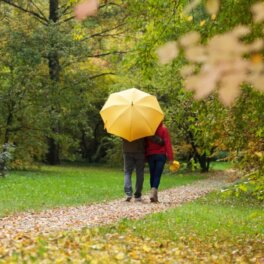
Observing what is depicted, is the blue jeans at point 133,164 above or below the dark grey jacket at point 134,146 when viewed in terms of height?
below

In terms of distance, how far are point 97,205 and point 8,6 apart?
20751 millimetres

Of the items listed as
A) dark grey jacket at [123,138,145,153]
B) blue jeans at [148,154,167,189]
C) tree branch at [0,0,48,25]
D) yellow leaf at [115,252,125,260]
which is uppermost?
tree branch at [0,0,48,25]

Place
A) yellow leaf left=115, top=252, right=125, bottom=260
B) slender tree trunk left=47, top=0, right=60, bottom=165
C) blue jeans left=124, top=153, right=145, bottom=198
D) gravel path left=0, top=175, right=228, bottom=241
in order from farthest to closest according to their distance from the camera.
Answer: slender tree trunk left=47, top=0, right=60, bottom=165, blue jeans left=124, top=153, right=145, bottom=198, gravel path left=0, top=175, right=228, bottom=241, yellow leaf left=115, top=252, right=125, bottom=260

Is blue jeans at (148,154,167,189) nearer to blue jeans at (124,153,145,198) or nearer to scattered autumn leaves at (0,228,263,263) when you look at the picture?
blue jeans at (124,153,145,198)

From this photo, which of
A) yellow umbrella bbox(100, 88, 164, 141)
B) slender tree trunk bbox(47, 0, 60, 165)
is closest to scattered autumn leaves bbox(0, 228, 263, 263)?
yellow umbrella bbox(100, 88, 164, 141)

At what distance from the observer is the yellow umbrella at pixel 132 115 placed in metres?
12.9

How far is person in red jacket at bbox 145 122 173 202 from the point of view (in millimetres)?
13266

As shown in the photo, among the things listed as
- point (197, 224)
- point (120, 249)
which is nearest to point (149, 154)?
point (197, 224)

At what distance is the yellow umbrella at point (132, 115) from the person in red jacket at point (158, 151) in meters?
0.25

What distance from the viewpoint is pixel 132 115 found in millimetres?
12992

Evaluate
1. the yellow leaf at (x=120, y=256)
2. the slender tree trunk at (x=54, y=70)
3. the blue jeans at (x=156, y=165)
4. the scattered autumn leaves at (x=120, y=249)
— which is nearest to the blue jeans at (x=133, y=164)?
the blue jeans at (x=156, y=165)

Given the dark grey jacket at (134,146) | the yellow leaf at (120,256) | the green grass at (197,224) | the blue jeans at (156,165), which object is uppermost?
the dark grey jacket at (134,146)

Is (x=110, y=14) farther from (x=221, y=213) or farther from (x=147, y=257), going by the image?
(x=147, y=257)

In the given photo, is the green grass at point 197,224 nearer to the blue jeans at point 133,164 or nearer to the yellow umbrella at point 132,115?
the blue jeans at point 133,164
